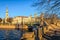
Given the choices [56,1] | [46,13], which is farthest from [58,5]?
[46,13]

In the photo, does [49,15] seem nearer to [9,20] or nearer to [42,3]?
[42,3]

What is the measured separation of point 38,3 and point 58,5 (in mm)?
723

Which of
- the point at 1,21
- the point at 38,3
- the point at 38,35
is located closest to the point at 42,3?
the point at 38,3

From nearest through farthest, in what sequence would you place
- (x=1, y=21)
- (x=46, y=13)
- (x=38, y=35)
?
(x=46, y=13) → (x=38, y=35) → (x=1, y=21)

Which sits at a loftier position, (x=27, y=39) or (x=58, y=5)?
(x=58, y=5)

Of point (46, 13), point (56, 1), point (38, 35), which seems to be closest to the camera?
point (56, 1)

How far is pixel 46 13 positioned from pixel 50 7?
314mm

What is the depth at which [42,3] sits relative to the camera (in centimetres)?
641

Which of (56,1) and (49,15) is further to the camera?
(49,15)

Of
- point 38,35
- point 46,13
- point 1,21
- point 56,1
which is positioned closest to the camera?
point 56,1

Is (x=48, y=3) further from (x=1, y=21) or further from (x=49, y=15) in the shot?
(x=1, y=21)

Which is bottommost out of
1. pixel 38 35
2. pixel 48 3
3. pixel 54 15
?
pixel 38 35

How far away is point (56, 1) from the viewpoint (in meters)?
6.14

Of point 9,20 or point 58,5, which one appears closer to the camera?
point 58,5
